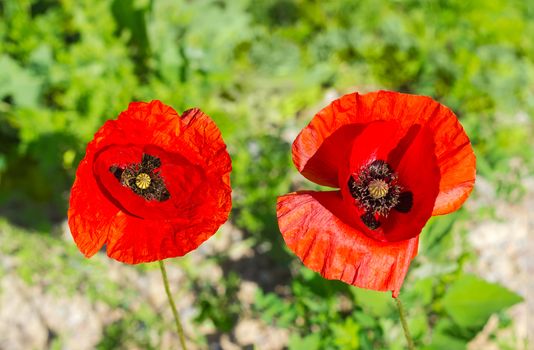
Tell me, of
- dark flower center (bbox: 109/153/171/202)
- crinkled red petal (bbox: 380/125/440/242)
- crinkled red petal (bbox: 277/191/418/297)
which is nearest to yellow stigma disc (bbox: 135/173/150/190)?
dark flower center (bbox: 109/153/171/202)

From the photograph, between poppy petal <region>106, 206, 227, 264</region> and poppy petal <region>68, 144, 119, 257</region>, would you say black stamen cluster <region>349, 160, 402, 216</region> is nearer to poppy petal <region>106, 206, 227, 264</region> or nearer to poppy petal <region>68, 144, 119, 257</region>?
poppy petal <region>106, 206, 227, 264</region>

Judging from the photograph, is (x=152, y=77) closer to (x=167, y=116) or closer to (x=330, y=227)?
(x=167, y=116)

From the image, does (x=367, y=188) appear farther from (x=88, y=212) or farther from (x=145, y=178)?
(x=88, y=212)

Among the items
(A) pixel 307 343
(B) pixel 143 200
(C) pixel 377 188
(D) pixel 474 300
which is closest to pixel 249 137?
(A) pixel 307 343

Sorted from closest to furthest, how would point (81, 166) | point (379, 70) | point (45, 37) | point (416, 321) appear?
point (81, 166) < point (416, 321) < point (45, 37) < point (379, 70)

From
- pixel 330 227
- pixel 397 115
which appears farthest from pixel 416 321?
pixel 397 115

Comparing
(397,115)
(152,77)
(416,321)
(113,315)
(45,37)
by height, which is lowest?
(113,315)
